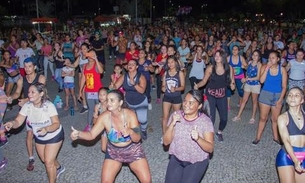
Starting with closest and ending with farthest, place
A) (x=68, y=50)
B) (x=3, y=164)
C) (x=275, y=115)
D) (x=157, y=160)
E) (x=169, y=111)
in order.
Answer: (x=3, y=164)
(x=157, y=160)
(x=275, y=115)
(x=169, y=111)
(x=68, y=50)

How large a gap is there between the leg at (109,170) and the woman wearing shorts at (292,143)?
2.02 metres

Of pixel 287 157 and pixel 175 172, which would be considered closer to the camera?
pixel 175 172

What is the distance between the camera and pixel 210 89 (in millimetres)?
6688

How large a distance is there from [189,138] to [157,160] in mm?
2304

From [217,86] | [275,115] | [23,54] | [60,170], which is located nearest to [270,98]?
[275,115]

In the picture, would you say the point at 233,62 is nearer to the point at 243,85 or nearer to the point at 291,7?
the point at 243,85

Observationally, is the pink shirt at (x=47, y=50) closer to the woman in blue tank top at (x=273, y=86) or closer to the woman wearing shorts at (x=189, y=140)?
the woman in blue tank top at (x=273, y=86)

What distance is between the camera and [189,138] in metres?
4.02

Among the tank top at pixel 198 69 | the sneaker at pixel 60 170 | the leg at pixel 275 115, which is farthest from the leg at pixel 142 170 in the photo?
Answer: the tank top at pixel 198 69

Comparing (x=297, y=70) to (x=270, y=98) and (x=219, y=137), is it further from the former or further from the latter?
(x=219, y=137)

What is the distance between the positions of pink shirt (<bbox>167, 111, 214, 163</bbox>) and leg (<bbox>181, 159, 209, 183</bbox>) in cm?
6

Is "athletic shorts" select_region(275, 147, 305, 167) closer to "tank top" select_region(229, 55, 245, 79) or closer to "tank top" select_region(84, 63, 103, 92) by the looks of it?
"tank top" select_region(84, 63, 103, 92)

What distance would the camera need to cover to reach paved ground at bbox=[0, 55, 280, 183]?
555cm

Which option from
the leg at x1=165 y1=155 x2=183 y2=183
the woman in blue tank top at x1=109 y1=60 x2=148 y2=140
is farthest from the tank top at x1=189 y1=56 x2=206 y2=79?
the leg at x1=165 y1=155 x2=183 y2=183
